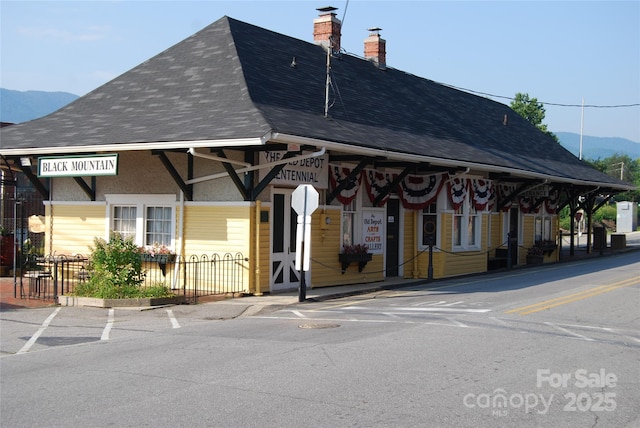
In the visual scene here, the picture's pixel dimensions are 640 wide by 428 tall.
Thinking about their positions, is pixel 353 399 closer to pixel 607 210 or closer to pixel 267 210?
Result: pixel 267 210

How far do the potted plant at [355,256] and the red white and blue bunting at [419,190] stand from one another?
2835 millimetres

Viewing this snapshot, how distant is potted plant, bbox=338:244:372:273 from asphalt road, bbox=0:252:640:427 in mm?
4114

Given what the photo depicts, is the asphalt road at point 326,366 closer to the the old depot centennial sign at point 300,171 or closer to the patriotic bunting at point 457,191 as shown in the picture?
the the old depot centennial sign at point 300,171

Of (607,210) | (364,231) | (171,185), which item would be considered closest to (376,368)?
(171,185)

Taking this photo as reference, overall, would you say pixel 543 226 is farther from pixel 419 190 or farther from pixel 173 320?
pixel 173 320

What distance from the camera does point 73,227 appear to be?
20.6 meters

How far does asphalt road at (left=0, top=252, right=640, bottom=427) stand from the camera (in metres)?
7.18

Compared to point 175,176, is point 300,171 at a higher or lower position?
higher

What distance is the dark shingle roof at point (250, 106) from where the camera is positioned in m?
17.3

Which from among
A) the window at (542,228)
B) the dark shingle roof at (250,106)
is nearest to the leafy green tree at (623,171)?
the window at (542,228)

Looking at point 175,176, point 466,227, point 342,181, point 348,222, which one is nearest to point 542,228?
point 466,227

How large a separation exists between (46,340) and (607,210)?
74.2 metres

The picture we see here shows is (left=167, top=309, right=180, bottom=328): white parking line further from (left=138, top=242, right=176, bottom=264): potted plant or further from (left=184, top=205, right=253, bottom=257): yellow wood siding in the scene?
(left=138, top=242, right=176, bottom=264): potted plant

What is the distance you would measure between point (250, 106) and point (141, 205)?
413 centimetres
